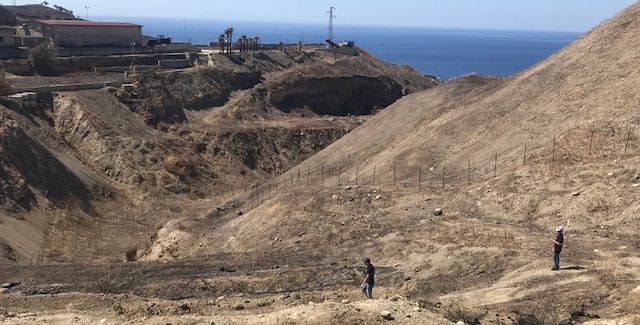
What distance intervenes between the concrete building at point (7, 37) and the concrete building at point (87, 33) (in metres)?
4.73

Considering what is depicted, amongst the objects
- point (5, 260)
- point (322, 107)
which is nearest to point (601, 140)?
point (5, 260)

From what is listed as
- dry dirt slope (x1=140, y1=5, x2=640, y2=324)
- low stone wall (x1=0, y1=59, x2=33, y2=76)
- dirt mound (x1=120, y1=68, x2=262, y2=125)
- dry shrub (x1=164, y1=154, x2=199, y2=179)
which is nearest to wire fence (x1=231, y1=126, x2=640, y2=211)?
dry dirt slope (x1=140, y1=5, x2=640, y2=324)

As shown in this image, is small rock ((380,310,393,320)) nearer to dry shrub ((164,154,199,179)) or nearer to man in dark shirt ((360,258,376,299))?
man in dark shirt ((360,258,376,299))

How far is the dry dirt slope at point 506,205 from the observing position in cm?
1747

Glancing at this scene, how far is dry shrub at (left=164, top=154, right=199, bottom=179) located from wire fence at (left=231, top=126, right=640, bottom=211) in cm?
1023

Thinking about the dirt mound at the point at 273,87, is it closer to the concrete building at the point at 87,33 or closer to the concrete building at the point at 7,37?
the concrete building at the point at 87,33

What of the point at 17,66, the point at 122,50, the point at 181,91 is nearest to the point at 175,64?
the point at 122,50

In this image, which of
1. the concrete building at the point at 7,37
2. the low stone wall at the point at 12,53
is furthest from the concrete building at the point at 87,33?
the low stone wall at the point at 12,53

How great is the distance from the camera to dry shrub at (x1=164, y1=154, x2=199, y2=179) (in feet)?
151

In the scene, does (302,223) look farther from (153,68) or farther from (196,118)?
(153,68)

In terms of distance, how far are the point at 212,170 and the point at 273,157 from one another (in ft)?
22.2

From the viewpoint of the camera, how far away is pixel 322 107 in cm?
6888

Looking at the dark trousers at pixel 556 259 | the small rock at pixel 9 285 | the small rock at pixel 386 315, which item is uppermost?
the dark trousers at pixel 556 259

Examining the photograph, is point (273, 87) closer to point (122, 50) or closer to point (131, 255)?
point (122, 50)
